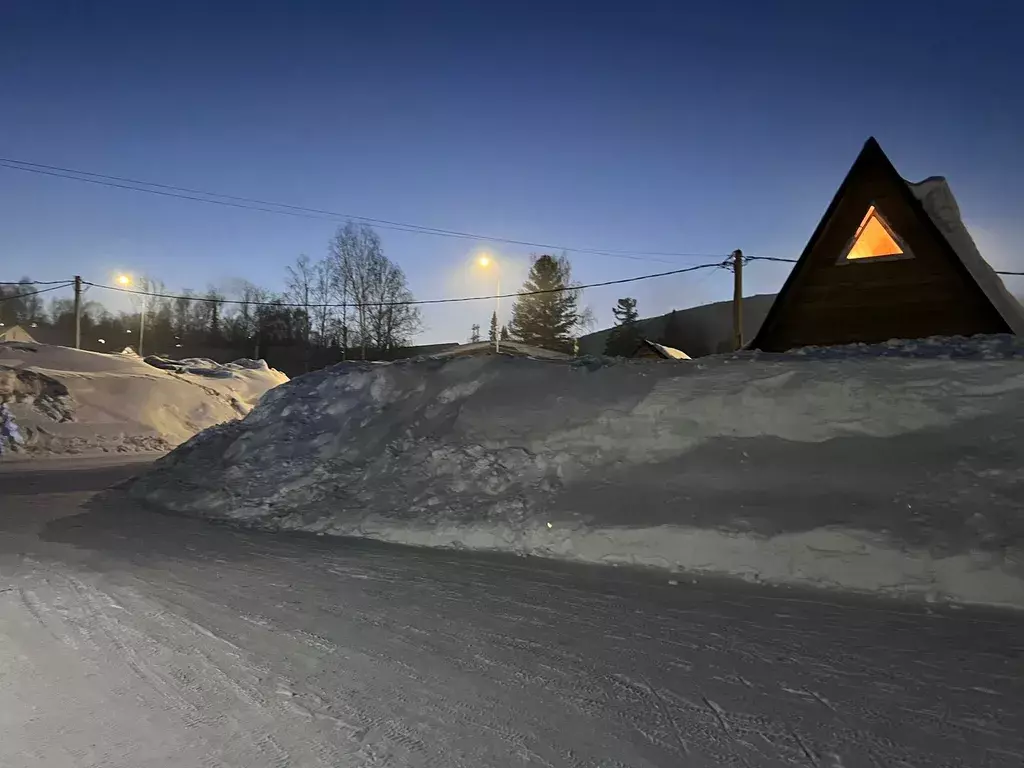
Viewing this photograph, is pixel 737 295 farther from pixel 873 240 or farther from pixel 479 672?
pixel 479 672

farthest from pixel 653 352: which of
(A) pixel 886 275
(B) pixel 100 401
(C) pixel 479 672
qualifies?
(C) pixel 479 672

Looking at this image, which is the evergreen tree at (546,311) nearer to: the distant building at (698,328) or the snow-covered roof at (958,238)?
the distant building at (698,328)

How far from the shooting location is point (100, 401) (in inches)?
858

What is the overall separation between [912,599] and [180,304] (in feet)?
279

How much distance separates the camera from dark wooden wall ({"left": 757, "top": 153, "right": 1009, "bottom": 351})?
464 inches

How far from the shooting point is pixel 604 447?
8.57 m

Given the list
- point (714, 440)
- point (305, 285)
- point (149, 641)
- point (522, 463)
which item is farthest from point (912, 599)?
point (305, 285)

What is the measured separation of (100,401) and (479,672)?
869 inches

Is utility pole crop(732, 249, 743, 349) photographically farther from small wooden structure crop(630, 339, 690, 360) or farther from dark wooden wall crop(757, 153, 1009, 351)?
dark wooden wall crop(757, 153, 1009, 351)

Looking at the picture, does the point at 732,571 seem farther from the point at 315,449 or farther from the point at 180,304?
the point at 180,304

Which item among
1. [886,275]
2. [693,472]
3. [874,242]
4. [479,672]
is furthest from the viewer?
[874,242]

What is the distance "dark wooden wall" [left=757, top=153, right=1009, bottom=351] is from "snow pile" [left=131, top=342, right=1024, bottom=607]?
4.91 metres

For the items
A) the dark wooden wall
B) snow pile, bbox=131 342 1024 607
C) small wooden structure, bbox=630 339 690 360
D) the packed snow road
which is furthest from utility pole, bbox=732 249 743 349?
the packed snow road

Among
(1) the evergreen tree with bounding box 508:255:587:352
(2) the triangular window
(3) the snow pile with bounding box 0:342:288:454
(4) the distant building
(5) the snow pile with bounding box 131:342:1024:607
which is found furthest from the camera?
(1) the evergreen tree with bounding box 508:255:587:352
